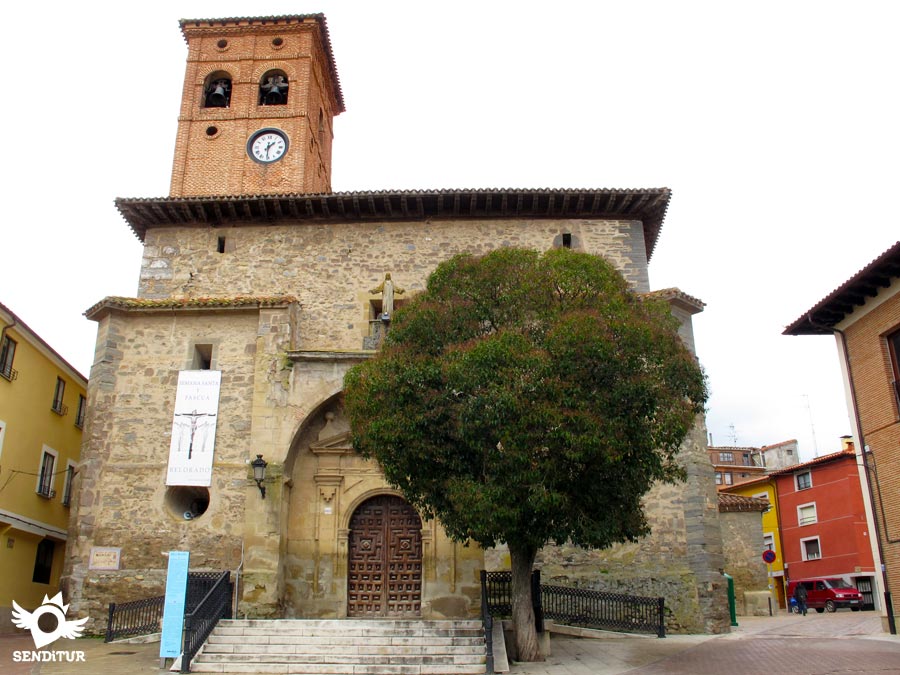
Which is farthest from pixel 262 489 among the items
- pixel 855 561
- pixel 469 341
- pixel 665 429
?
pixel 855 561

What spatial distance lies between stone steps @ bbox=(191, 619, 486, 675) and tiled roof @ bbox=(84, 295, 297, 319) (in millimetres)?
6880

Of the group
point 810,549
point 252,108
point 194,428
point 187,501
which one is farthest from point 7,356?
point 810,549

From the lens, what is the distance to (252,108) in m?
25.3

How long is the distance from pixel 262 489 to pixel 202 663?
168 inches

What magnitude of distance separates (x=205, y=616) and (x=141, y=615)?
2809 mm

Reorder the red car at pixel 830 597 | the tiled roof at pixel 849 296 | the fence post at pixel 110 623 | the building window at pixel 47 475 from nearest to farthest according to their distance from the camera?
1. the fence post at pixel 110 623
2. the tiled roof at pixel 849 296
3. the building window at pixel 47 475
4. the red car at pixel 830 597

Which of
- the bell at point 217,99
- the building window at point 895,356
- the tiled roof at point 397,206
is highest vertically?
the bell at point 217,99

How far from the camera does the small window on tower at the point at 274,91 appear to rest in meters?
25.7

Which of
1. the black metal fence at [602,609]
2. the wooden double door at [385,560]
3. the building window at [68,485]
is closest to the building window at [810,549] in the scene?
the black metal fence at [602,609]

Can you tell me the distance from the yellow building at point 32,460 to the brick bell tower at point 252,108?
7.05 metres

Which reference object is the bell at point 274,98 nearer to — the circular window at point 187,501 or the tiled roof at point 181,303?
the tiled roof at point 181,303

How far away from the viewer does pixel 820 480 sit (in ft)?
111

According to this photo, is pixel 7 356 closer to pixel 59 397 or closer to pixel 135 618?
pixel 59 397

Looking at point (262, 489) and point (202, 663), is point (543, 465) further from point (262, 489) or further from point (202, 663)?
point (262, 489)
